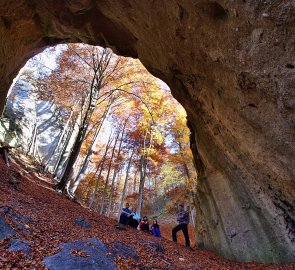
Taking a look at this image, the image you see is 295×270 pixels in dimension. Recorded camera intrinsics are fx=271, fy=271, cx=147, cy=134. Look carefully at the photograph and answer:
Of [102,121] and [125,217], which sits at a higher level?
[102,121]

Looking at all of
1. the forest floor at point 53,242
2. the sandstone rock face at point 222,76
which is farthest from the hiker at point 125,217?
the sandstone rock face at point 222,76

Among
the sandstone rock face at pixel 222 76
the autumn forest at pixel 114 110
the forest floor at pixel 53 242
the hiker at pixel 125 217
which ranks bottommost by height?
the forest floor at pixel 53 242

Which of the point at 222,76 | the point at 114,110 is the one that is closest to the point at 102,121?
the point at 114,110

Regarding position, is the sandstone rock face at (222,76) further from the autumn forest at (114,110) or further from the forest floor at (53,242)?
the autumn forest at (114,110)

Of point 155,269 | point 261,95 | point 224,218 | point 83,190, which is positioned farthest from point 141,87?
point 83,190

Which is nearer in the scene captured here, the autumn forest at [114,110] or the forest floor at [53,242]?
the forest floor at [53,242]

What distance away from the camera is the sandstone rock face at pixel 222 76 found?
5.63 m

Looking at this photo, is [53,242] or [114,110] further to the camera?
[114,110]

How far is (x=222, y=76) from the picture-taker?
7.25 m

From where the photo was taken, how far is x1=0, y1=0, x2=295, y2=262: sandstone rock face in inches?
222

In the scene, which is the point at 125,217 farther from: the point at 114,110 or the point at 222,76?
the point at 114,110

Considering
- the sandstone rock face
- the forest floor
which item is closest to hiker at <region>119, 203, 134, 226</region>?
the forest floor

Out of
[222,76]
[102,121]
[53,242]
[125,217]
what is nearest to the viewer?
[53,242]

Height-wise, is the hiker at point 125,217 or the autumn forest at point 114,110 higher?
the autumn forest at point 114,110
